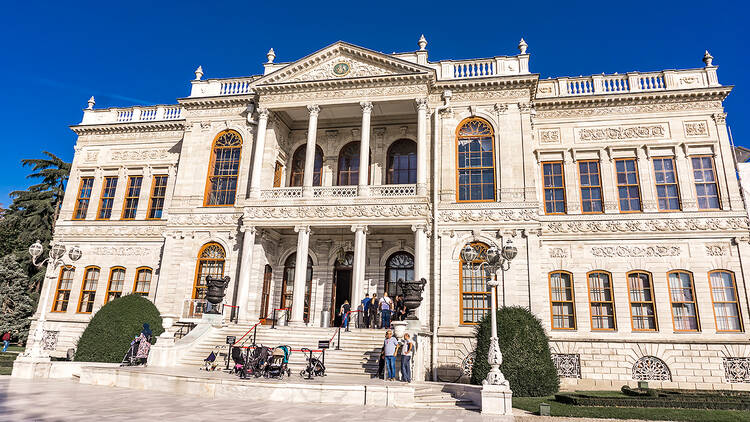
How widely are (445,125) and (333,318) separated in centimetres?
1058

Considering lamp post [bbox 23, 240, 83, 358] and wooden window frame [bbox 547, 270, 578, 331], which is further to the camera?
wooden window frame [bbox 547, 270, 578, 331]

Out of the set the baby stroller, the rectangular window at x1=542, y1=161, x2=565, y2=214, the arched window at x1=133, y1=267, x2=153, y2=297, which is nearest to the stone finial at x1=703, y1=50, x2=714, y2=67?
the rectangular window at x1=542, y1=161, x2=565, y2=214

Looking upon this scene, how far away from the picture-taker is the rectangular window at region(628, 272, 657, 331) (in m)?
19.4

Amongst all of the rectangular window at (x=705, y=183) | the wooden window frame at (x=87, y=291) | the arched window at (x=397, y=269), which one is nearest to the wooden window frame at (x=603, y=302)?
the rectangular window at (x=705, y=183)

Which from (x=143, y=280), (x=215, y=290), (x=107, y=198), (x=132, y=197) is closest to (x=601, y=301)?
(x=215, y=290)

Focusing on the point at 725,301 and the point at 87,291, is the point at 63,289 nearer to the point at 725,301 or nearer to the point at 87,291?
the point at 87,291

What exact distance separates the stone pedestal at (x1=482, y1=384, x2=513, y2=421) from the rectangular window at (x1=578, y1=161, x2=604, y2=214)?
1284cm

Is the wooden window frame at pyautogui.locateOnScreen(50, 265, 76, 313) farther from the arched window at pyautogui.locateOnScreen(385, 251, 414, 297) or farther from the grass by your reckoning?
the grass

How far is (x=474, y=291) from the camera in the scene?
19.8 meters

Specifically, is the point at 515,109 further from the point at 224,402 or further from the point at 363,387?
the point at 224,402

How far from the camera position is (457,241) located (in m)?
20.4

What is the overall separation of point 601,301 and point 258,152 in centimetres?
1684

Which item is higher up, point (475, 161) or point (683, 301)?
point (475, 161)

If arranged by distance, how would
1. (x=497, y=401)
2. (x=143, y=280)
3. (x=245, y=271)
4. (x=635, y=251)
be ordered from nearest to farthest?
(x=497, y=401) → (x=635, y=251) → (x=245, y=271) → (x=143, y=280)
